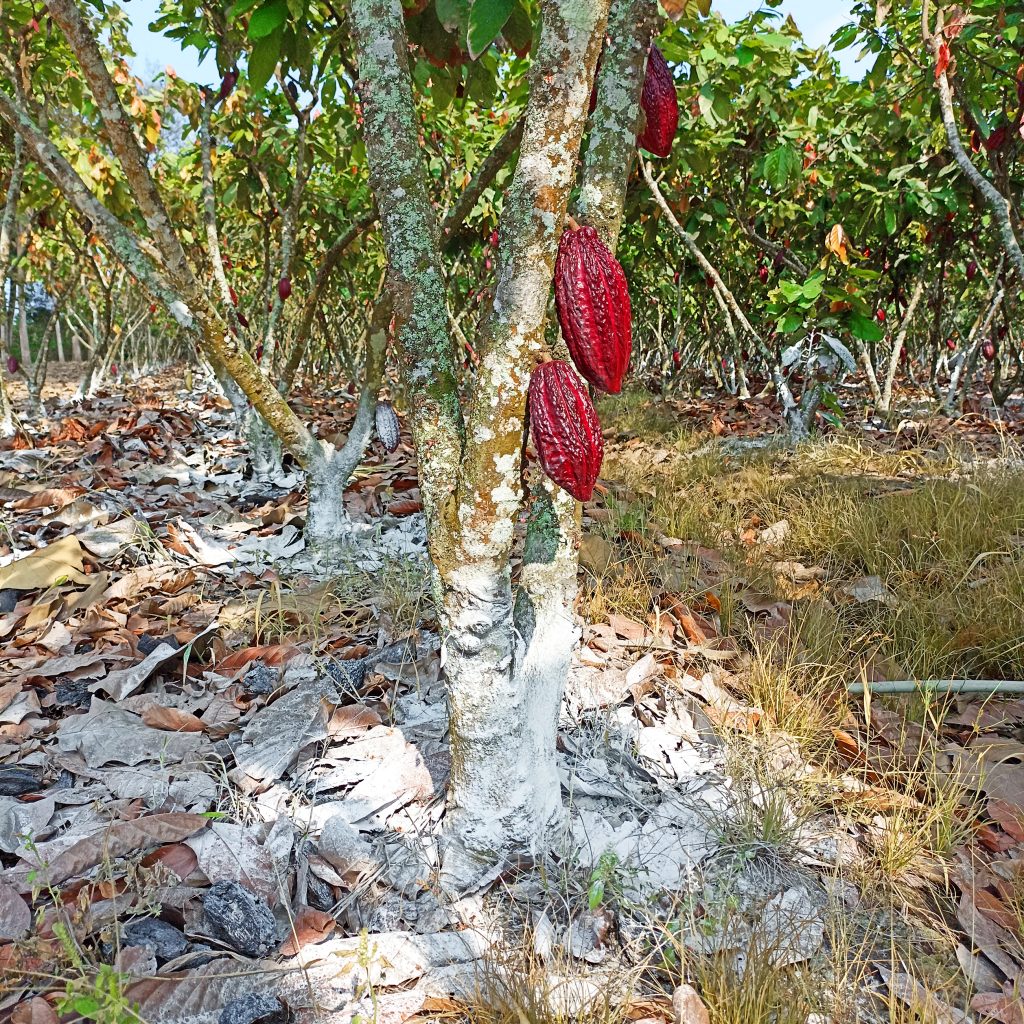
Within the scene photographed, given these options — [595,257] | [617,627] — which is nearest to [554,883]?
[617,627]

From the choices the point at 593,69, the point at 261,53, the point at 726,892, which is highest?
the point at 261,53

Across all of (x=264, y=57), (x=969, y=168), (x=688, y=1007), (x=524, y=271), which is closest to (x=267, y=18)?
(x=264, y=57)

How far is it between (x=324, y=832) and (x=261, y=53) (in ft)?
5.28

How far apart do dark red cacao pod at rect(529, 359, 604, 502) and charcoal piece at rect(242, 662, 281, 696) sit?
1002 mm

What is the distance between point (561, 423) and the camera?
1.00 meters

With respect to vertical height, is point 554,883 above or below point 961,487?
below

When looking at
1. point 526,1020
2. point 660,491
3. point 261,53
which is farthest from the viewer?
point 660,491

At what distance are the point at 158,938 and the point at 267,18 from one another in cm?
169

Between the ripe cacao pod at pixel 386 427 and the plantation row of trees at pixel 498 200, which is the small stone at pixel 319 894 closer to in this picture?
the plantation row of trees at pixel 498 200

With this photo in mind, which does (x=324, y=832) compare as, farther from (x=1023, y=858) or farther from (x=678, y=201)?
(x=678, y=201)

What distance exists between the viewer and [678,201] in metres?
4.87

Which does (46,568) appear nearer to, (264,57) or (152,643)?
(152,643)

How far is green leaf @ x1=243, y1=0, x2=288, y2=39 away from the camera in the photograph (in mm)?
1572

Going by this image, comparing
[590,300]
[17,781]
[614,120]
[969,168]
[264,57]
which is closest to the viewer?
[590,300]
